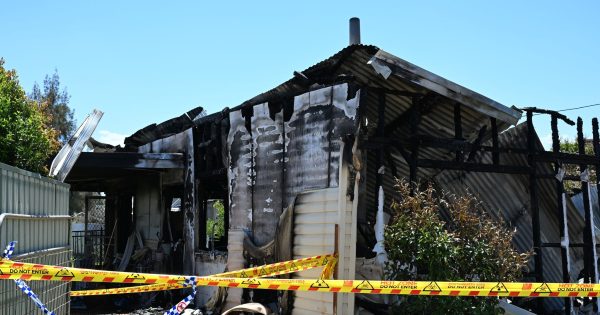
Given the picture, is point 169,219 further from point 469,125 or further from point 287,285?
point 287,285

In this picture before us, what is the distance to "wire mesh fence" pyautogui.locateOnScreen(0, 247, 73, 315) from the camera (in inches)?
191

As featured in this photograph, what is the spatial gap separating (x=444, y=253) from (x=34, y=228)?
469 centimetres

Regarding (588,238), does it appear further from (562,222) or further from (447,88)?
(447,88)

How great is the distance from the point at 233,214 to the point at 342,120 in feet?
10.5

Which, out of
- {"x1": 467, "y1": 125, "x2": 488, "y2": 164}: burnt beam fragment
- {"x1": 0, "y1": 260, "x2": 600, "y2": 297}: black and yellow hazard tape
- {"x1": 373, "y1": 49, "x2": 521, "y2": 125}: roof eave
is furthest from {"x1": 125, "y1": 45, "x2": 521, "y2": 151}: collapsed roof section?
{"x1": 0, "y1": 260, "x2": 600, "y2": 297}: black and yellow hazard tape

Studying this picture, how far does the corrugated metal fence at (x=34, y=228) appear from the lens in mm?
4891

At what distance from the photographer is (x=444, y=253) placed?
303 inches

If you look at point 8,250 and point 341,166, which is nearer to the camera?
point 8,250

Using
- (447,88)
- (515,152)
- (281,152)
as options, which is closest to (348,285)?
(447,88)

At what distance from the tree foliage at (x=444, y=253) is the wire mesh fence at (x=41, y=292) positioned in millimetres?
3992

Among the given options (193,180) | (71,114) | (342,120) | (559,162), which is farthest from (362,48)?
(71,114)

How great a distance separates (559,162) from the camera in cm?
1084

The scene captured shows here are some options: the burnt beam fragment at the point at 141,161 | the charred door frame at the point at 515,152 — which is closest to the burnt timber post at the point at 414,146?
the charred door frame at the point at 515,152

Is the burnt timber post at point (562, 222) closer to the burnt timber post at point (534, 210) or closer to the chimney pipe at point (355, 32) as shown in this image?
the burnt timber post at point (534, 210)
